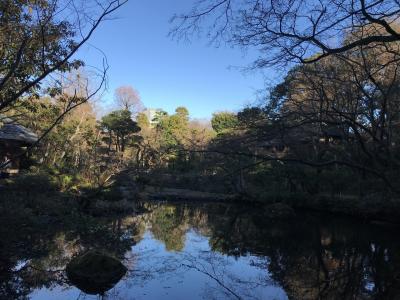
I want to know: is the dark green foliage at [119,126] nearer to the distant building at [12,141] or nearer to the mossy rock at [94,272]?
the distant building at [12,141]

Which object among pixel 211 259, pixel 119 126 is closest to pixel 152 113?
pixel 119 126

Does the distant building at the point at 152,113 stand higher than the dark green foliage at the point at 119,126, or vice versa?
the distant building at the point at 152,113

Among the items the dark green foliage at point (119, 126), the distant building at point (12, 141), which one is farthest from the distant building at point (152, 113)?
the distant building at point (12, 141)

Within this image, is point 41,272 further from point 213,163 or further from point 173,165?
point 173,165

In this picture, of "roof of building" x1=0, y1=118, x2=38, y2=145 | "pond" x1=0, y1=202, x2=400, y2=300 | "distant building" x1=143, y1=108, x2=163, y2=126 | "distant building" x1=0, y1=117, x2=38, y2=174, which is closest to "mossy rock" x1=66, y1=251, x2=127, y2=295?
"pond" x1=0, y1=202, x2=400, y2=300

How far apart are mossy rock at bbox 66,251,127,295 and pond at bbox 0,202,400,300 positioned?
0.14 metres

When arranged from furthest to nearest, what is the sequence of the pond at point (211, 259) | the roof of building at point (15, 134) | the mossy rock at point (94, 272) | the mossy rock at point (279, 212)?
the mossy rock at point (279, 212), the roof of building at point (15, 134), the pond at point (211, 259), the mossy rock at point (94, 272)

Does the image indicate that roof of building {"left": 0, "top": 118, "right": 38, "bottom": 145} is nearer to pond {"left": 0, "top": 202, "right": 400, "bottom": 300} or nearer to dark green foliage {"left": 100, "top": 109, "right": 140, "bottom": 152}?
pond {"left": 0, "top": 202, "right": 400, "bottom": 300}

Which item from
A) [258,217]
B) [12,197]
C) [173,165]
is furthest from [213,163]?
[12,197]

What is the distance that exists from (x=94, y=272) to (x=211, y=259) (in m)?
3.25

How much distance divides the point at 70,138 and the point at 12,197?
1191cm

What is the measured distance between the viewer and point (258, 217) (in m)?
16.0

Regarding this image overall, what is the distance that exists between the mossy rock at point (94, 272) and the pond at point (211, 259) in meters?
0.14

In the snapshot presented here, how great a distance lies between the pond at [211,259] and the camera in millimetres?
6449
